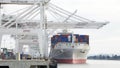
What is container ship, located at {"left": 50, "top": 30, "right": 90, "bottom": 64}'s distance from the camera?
96.9m

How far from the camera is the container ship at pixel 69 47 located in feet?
318

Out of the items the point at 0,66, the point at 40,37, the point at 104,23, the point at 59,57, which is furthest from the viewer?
the point at 59,57

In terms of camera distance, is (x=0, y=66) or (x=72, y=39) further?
Result: (x=72, y=39)

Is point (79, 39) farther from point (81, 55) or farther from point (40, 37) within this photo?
point (40, 37)

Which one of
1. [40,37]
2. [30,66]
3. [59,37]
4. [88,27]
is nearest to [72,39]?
[59,37]

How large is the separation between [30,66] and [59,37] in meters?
67.0

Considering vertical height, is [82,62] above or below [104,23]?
below

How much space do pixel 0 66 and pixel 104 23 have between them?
37.4m

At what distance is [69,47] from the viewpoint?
98875mm

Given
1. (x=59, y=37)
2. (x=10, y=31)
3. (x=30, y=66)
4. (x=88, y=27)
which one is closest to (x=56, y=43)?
(x=59, y=37)

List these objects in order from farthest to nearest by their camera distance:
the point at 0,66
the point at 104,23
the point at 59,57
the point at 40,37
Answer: the point at 59,57, the point at 104,23, the point at 40,37, the point at 0,66

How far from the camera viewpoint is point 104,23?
215 feet

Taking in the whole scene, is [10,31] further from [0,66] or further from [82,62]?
[82,62]

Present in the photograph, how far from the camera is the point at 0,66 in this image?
3073 centimetres
